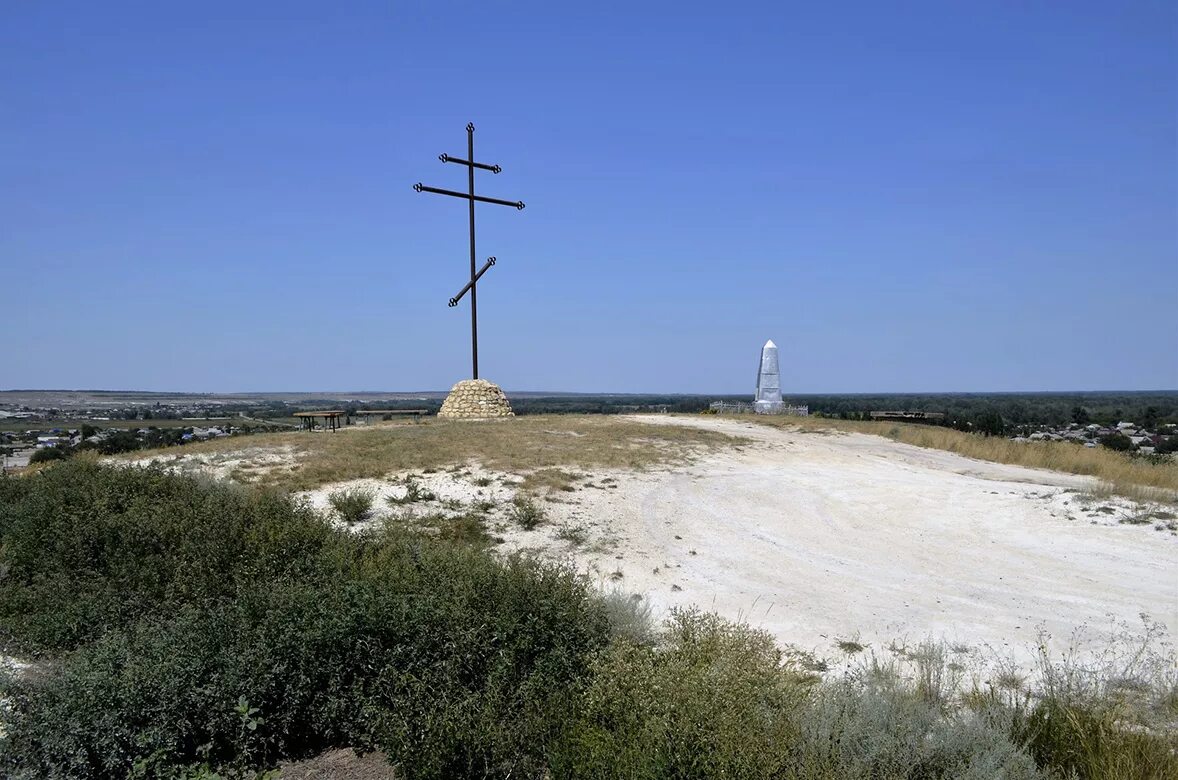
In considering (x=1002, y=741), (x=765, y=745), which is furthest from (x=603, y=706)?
(x=1002, y=741)

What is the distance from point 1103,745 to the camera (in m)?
3.45

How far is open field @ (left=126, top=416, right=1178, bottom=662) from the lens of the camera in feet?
23.5

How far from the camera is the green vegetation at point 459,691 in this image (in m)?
3.32

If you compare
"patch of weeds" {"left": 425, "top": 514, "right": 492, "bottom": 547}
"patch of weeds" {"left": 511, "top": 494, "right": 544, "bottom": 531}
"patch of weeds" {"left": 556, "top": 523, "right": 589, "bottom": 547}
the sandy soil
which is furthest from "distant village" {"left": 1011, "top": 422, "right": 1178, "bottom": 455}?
"patch of weeds" {"left": 425, "top": 514, "right": 492, "bottom": 547}

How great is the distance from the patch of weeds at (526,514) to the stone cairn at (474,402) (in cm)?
1198

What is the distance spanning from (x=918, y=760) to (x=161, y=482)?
29.3 feet

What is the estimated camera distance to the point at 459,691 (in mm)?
4094

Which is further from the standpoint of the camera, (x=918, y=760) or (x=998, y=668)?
(x=998, y=668)

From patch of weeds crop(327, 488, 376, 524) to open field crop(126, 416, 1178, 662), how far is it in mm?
273

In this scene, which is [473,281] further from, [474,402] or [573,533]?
[573,533]

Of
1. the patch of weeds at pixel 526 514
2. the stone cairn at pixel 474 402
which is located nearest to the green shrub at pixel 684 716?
the patch of weeds at pixel 526 514

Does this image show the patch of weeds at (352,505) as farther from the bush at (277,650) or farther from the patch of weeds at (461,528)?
the bush at (277,650)

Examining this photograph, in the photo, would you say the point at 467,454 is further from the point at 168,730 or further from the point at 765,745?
the point at 765,745

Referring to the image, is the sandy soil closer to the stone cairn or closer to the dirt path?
the dirt path
